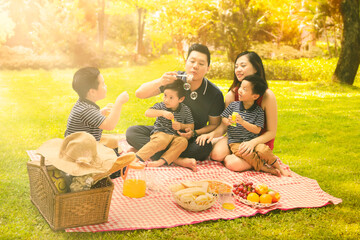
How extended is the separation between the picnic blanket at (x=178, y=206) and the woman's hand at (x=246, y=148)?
22cm

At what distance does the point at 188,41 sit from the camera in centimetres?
1834

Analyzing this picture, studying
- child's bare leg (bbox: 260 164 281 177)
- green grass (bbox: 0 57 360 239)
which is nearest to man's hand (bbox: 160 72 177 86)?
child's bare leg (bbox: 260 164 281 177)

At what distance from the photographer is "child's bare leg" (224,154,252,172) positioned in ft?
14.2

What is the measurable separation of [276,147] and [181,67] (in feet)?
38.2

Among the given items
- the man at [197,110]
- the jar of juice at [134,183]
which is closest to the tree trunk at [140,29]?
the man at [197,110]

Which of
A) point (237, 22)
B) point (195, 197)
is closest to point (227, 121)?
point (195, 197)

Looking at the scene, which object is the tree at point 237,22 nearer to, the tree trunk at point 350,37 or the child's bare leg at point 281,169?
the tree trunk at point 350,37

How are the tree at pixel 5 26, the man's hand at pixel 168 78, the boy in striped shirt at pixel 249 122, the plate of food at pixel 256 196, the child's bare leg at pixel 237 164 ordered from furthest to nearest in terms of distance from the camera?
the tree at pixel 5 26
the child's bare leg at pixel 237 164
the boy in striped shirt at pixel 249 122
the man's hand at pixel 168 78
the plate of food at pixel 256 196

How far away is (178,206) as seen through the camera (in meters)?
3.46

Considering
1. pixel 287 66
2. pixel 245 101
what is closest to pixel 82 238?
pixel 245 101

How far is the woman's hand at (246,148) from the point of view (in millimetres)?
4254

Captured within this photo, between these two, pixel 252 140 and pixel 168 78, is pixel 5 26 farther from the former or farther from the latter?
pixel 252 140

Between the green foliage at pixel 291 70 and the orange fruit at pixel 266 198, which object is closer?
the orange fruit at pixel 266 198

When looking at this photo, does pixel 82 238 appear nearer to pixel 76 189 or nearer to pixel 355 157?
pixel 76 189
